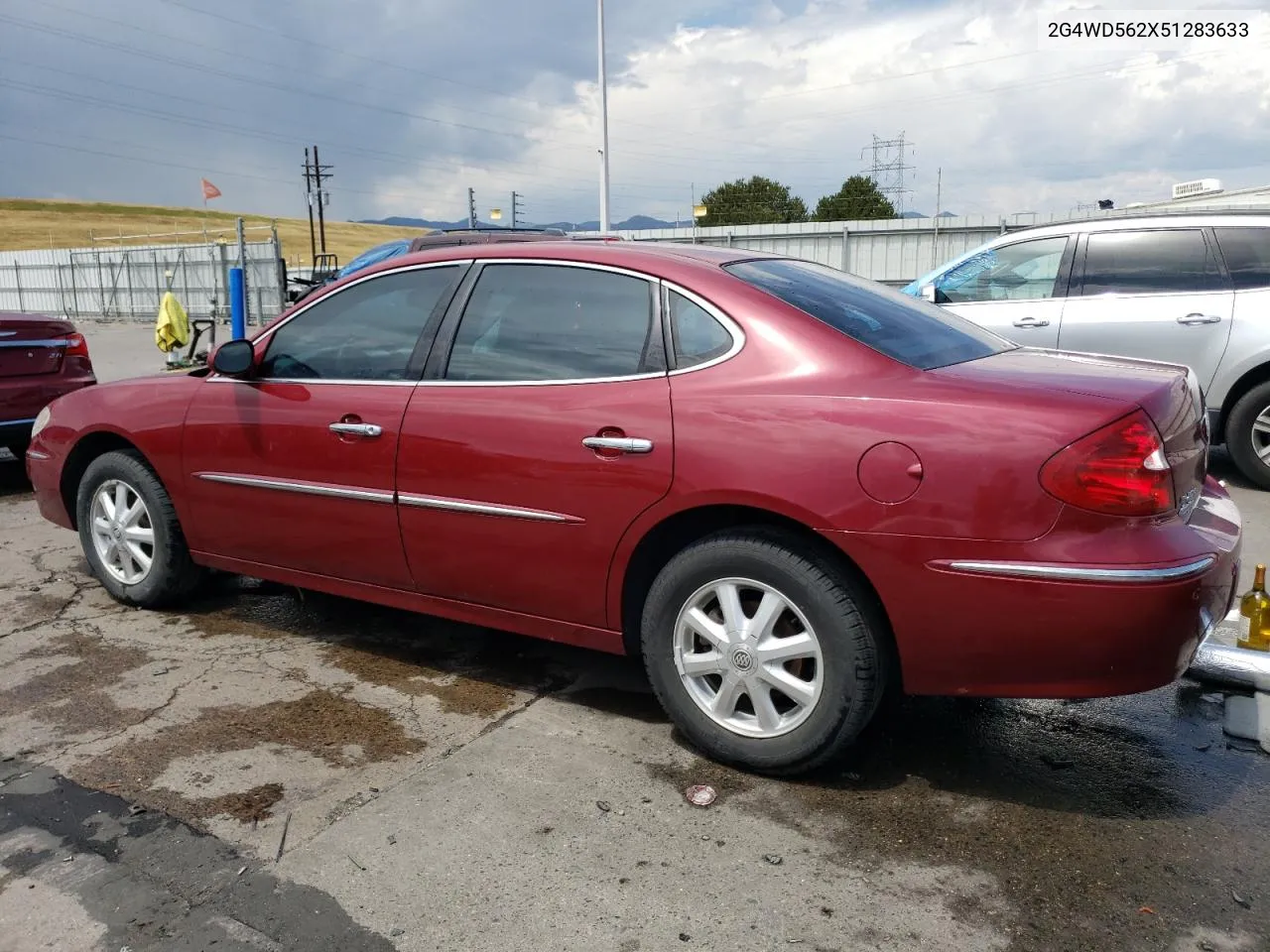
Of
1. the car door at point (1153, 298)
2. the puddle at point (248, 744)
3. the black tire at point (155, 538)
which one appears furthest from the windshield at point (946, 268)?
the puddle at point (248, 744)

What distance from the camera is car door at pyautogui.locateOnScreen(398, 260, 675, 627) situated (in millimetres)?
3205

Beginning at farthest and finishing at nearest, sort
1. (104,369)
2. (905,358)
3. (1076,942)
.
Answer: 1. (104,369)
2. (905,358)
3. (1076,942)

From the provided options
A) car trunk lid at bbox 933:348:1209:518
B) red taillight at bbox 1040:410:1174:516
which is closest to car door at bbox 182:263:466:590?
car trunk lid at bbox 933:348:1209:518

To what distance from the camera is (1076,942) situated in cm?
233

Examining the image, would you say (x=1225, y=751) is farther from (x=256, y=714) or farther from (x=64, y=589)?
(x=64, y=589)

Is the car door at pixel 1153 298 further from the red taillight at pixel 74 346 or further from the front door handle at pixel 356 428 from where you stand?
the red taillight at pixel 74 346

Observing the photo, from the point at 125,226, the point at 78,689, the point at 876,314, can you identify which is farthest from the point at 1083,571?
the point at 125,226

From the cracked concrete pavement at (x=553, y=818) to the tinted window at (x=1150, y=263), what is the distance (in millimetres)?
4222

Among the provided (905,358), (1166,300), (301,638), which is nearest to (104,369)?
(301,638)

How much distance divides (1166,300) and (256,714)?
634 cm

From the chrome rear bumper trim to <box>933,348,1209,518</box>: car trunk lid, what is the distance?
0.72 ft

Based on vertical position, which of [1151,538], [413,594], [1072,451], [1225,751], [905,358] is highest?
[905,358]

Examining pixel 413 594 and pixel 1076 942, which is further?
pixel 413 594

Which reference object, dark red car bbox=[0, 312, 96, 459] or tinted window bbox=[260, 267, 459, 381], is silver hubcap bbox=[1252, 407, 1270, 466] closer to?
tinted window bbox=[260, 267, 459, 381]
